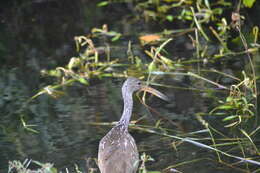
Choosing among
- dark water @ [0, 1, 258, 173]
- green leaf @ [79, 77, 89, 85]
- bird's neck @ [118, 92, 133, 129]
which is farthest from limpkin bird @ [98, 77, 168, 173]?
green leaf @ [79, 77, 89, 85]

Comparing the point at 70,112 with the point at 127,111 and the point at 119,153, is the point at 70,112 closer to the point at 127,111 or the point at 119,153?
the point at 127,111

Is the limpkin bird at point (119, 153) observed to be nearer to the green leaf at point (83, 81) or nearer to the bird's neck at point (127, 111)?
the bird's neck at point (127, 111)

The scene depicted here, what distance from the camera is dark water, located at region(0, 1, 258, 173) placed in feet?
16.9

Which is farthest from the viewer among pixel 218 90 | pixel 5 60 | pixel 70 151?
pixel 5 60

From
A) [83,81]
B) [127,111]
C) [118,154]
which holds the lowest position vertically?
[118,154]

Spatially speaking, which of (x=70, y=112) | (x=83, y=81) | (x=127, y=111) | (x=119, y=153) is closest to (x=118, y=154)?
(x=119, y=153)

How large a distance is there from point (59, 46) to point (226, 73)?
119 inches

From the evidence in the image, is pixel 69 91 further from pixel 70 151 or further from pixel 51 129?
pixel 70 151

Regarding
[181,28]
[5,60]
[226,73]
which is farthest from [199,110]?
[5,60]

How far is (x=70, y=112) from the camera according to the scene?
6312 millimetres

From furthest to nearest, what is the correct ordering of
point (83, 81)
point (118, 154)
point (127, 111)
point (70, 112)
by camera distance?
point (83, 81) → point (70, 112) → point (127, 111) → point (118, 154)

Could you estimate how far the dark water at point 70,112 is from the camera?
16.9 feet

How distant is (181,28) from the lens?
29.0 ft

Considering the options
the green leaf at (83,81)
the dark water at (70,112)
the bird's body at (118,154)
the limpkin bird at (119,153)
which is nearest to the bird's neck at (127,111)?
the limpkin bird at (119,153)
